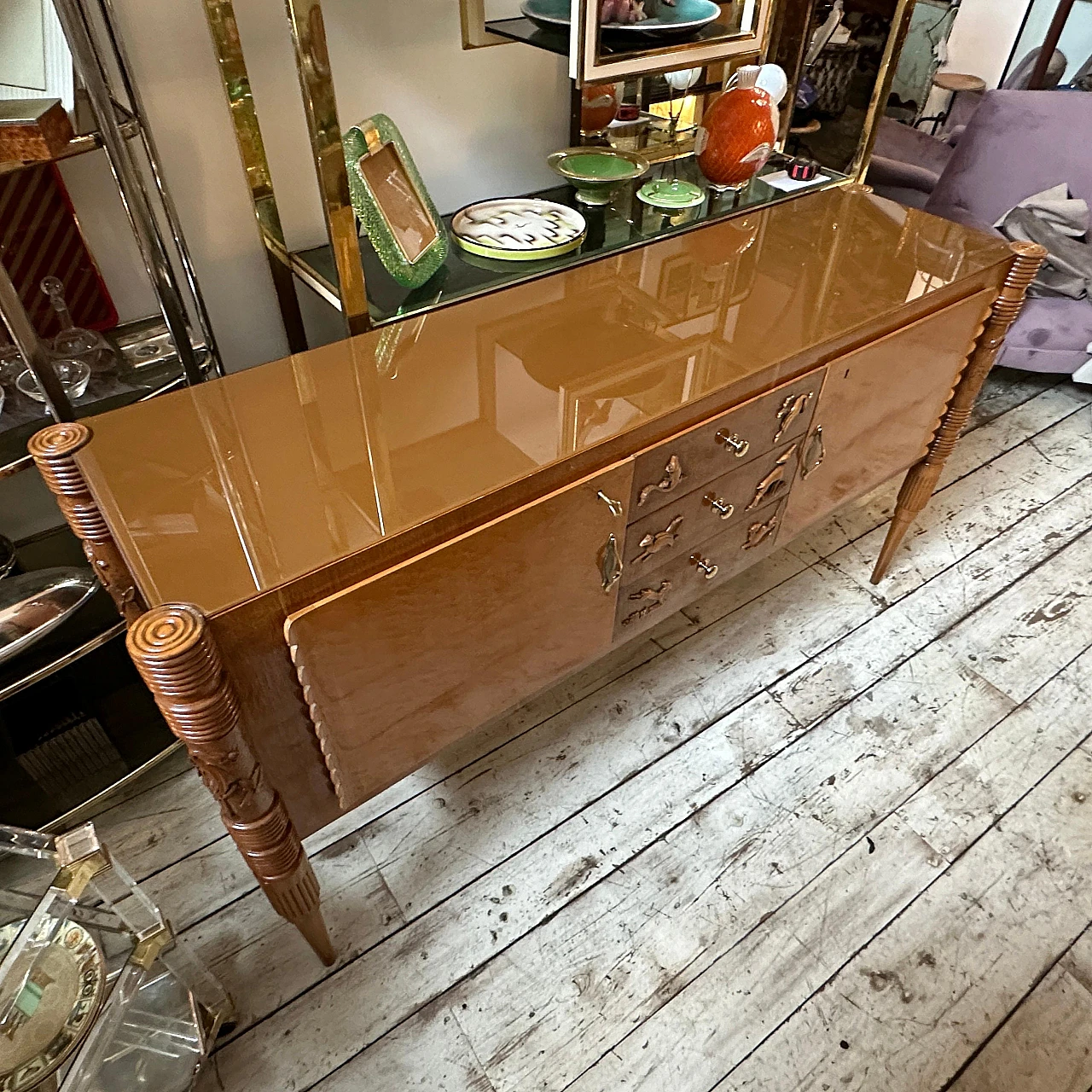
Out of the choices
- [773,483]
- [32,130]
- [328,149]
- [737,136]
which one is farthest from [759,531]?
[32,130]

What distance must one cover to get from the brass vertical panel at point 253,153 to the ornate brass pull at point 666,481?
0.58 meters

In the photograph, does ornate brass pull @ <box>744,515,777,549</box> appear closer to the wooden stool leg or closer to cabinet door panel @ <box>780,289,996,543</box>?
cabinet door panel @ <box>780,289,996,543</box>

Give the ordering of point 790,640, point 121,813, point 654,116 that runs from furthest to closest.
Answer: point 790,640, point 654,116, point 121,813

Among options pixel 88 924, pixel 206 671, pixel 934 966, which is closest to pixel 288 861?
pixel 88 924

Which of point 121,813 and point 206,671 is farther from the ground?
point 206,671

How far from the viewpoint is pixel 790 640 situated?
55.6 inches

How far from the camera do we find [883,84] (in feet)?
4.16

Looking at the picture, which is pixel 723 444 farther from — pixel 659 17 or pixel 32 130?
pixel 32 130

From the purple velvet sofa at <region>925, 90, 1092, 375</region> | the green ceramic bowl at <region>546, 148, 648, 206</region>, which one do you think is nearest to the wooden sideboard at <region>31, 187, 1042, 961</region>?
the green ceramic bowl at <region>546, 148, 648, 206</region>

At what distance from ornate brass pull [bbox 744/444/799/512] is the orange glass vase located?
48 centimetres

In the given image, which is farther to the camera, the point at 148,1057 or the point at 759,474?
the point at 759,474

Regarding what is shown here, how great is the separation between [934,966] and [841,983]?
13 centimetres

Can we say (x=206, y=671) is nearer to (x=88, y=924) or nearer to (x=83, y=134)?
(x=88, y=924)

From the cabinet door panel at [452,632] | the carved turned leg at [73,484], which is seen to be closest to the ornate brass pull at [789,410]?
the cabinet door panel at [452,632]
